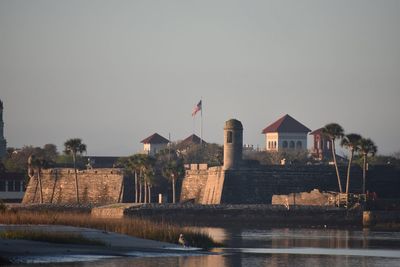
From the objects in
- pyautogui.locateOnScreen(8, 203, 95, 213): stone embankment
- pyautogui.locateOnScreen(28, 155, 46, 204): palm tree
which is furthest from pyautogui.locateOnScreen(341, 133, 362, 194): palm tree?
pyautogui.locateOnScreen(28, 155, 46, 204): palm tree

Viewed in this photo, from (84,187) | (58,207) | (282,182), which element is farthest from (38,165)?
(282,182)

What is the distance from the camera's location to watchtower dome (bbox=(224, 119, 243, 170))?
10838 centimetres

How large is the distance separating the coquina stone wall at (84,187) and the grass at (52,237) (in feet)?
220

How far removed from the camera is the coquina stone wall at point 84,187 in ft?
404

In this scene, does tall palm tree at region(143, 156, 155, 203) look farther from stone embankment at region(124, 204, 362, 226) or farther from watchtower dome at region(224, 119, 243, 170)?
stone embankment at region(124, 204, 362, 226)

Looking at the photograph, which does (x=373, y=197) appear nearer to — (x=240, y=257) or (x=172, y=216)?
(x=172, y=216)

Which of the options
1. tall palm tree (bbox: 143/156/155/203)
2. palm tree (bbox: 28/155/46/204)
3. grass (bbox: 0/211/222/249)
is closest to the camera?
grass (bbox: 0/211/222/249)

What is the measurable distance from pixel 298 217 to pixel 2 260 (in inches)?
2125

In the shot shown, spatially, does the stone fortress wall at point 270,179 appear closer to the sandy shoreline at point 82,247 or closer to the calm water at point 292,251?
the calm water at point 292,251

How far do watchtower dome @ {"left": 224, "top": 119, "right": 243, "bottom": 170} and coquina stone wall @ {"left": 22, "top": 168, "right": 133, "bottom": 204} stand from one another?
16816 mm

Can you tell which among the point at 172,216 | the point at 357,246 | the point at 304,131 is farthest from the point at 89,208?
the point at 304,131

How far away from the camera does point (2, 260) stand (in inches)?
1859

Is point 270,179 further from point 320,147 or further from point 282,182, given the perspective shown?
point 320,147

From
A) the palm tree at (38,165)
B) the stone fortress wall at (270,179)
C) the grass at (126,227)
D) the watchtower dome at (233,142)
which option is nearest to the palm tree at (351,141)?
the stone fortress wall at (270,179)
